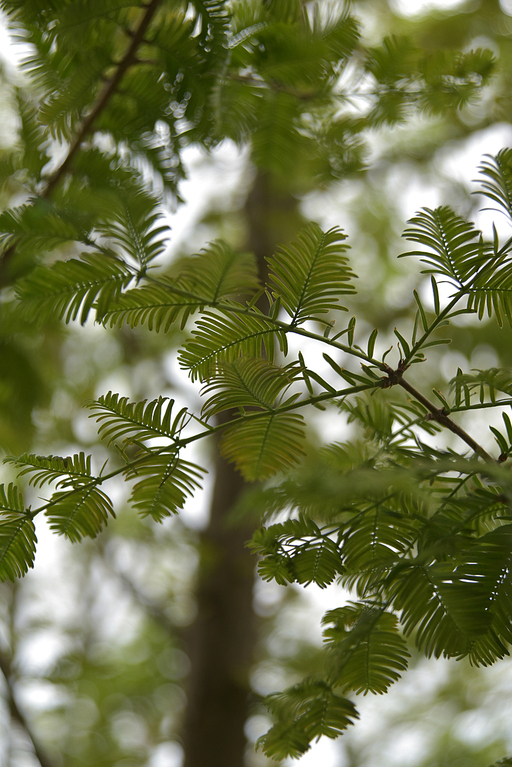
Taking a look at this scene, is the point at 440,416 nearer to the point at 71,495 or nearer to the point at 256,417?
the point at 256,417

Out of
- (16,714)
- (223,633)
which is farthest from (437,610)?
(223,633)

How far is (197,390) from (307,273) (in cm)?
90

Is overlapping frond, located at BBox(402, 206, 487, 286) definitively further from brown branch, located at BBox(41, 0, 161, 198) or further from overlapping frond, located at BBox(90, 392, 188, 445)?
brown branch, located at BBox(41, 0, 161, 198)

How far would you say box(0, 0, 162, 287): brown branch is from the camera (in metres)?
0.67

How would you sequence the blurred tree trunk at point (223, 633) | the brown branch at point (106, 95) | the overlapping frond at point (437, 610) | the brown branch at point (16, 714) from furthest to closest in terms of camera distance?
the blurred tree trunk at point (223, 633) → the brown branch at point (16, 714) → the brown branch at point (106, 95) → the overlapping frond at point (437, 610)

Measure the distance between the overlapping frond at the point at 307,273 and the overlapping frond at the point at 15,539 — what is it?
287 millimetres

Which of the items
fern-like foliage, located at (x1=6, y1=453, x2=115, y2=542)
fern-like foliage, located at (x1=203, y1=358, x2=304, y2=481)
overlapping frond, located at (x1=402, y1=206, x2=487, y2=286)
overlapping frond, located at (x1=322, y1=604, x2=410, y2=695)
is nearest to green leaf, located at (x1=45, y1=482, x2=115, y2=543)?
fern-like foliage, located at (x1=6, y1=453, x2=115, y2=542)

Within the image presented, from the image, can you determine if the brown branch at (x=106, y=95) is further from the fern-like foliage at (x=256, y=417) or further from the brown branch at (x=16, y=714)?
the brown branch at (x=16, y=714)

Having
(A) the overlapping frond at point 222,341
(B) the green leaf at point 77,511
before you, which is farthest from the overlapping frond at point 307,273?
(B) the green leaf at point 77,511

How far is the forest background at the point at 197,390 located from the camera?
0.82 m

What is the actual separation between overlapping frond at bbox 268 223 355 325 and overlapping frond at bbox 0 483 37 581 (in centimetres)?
29

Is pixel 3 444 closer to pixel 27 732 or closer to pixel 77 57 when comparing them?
pixel 27 732

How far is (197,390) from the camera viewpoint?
132 cm

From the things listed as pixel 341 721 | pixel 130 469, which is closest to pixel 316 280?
pixel 130 469
